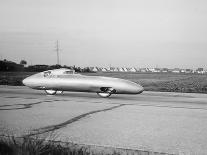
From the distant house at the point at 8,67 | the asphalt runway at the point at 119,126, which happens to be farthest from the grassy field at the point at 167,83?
the distant house at the point at 8,67

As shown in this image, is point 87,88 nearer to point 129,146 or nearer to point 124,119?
point 124,119

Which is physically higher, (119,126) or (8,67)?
(8,67)

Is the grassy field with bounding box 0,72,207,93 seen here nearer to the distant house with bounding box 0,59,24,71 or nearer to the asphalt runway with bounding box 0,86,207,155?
the asphalt runway with bounding box 0,86,207,155

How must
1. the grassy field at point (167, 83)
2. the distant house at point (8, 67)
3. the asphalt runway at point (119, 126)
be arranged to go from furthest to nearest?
the distant house at point (8, 67)
the grassy field at point (167, 83)
the asphalt runway at point (119, 126)

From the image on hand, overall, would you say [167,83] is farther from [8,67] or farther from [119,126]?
[8,67]

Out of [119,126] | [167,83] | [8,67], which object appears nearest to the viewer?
[119,126]

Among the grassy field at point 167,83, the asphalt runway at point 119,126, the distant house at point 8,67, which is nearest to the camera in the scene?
the asphalt runway at point 119,126

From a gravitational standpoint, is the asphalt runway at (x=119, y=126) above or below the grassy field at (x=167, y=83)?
above

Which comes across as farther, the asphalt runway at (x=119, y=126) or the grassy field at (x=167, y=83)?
the grassy field at (x=167, y=83)

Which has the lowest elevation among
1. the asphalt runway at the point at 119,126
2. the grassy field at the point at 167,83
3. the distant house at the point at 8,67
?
the grassy field at the point at 167,83

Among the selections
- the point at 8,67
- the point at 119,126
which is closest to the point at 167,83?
the point at 119,126

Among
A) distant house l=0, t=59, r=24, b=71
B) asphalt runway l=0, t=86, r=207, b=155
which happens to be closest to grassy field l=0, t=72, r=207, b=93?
asphalt runway l=0, t=86, r=207, b=155

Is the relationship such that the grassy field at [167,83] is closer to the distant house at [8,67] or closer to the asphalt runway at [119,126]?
the asphalt runway at [119,126]

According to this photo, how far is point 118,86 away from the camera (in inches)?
437
